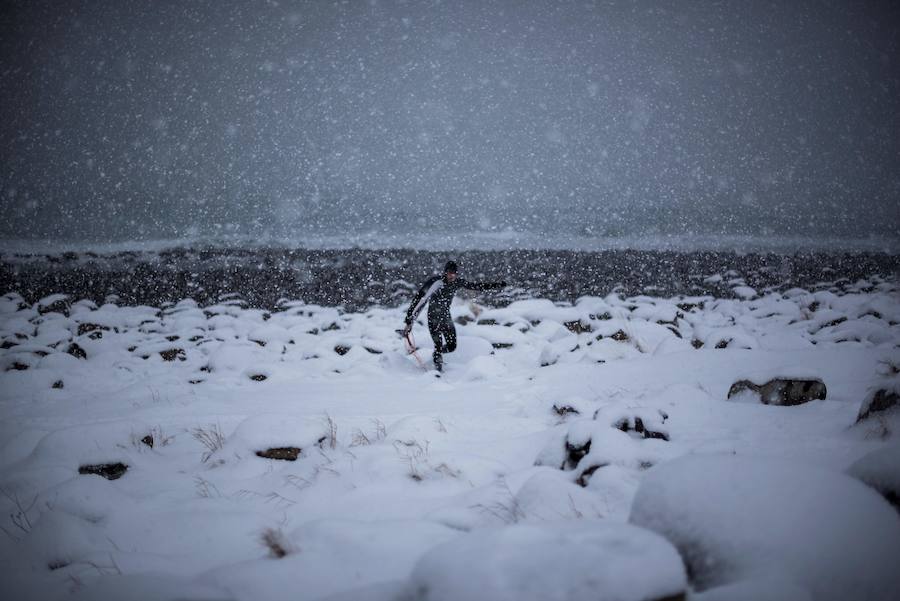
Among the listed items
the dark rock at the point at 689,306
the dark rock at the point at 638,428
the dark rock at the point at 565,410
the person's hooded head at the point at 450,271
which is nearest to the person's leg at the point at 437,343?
the person's hooded head at the point at 450,271

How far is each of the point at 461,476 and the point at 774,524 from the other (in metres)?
2.07

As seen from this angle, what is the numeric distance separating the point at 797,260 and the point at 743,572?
3246 centimetres

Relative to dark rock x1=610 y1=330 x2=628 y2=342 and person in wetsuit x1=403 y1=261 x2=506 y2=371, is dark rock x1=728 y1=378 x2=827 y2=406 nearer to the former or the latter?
dark rock x1=610 y1=330 x2=628 y2=342

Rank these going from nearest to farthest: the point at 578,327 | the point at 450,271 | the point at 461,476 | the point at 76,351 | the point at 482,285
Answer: the point at 461,476
the point at 482,285
the point at 450,271
the point at 76,351
the point at 578,327

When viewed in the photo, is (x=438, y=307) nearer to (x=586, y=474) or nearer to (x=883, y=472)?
(x=586, y=474)

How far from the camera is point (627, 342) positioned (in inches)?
328

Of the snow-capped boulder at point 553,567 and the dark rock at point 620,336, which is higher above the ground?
the snow-capped boulder at point 553,567

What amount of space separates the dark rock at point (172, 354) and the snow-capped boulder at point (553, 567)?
31.1 feet

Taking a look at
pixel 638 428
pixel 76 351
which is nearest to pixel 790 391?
pixel 638 428

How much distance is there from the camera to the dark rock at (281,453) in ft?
12.1

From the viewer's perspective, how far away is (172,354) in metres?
9.45

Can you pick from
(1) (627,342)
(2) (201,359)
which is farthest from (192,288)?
(1) (627,342)

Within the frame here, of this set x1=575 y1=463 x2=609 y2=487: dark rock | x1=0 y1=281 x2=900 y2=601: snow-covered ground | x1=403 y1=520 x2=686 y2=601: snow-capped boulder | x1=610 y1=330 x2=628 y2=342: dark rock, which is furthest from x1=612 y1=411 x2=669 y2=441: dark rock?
x1=610 y1=330 x2=628 y2=342: dark rock

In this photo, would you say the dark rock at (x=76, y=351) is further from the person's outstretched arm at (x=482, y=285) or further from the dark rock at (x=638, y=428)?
the dark rock at (x=638, y=428)
